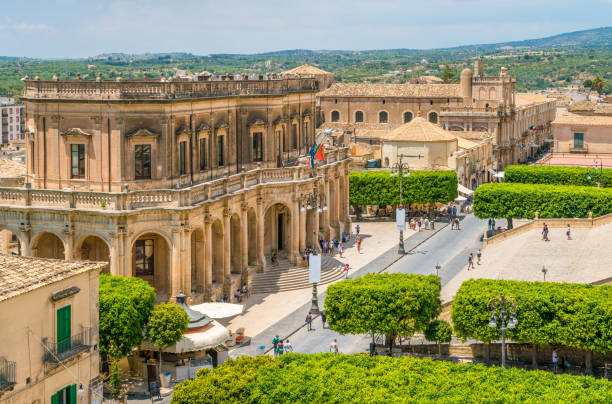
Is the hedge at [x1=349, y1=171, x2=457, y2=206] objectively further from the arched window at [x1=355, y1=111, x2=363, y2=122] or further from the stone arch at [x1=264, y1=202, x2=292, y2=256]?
the arched window at [x1=355, y1=111, x2=363, y2=122]

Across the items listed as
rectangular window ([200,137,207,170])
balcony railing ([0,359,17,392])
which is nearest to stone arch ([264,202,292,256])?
rectangular window ([200,137,207,170])

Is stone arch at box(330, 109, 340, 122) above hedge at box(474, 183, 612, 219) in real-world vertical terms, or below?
above

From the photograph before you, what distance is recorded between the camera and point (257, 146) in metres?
62.8

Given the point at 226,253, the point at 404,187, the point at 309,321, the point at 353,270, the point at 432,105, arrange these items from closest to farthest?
the point at 309,321
the point at 226,253
the point at 353,270
the point at 404,187
the point at 432,105

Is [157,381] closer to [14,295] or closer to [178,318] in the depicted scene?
[178,318]

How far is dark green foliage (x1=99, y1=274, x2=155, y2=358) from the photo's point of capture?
39969 mm

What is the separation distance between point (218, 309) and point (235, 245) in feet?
32.6

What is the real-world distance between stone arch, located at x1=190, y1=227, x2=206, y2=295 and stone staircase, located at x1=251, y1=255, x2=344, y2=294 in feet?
16.2

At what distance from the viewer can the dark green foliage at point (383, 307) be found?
43531 millimetres

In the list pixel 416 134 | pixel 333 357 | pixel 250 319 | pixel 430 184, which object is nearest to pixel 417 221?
pixel 430 184

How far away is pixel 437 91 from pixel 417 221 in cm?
4531

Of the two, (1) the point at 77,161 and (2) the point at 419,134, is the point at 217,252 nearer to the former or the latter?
(1) the point at 77,161

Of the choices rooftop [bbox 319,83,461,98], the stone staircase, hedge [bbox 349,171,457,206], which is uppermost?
rooftop [bbox 319,83,461,98]

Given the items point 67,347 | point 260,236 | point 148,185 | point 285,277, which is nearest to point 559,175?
point 285,277
